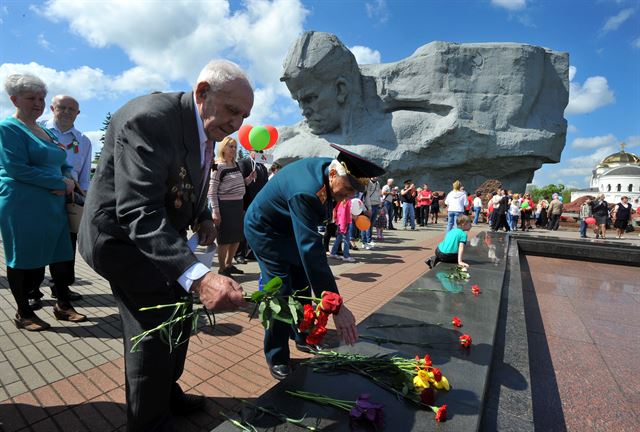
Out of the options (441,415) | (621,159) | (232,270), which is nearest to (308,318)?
(441,415)

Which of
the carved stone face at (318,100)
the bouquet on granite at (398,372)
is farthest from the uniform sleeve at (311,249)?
the carved stone face at (318,100)

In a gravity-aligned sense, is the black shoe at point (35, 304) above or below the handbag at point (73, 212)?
below

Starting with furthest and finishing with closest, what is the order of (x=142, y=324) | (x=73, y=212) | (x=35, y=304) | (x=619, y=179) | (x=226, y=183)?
(x=619, y=179) → (x=226, y=183) → (x=35, y=304) → (x=73, y=212) → (x=142, y=324)

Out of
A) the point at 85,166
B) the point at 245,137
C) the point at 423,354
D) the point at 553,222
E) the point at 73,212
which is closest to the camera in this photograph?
the point at 423,354

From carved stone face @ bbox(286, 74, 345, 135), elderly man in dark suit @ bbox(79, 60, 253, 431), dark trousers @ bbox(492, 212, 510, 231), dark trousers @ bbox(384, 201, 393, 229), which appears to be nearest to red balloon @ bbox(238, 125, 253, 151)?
dark trousers @ bbox(384, 201, 393, 229)

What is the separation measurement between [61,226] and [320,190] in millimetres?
2478

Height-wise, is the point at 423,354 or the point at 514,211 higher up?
the point at 514,211

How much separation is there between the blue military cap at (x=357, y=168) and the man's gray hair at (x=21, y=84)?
242 centimetres

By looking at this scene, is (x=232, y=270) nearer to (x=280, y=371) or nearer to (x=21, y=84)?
(x=280, y=371)

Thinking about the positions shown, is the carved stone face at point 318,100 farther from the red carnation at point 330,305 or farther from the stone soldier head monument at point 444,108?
the red carnation at point 330,305

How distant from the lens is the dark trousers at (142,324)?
1446 millimetres

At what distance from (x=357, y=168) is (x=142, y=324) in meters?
1.35

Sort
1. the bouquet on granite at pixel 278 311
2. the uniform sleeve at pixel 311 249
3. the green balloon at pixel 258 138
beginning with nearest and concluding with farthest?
the bouquet on granite at pixel 278 311 < the uniform sleeve at pixel 311 249 < the green balloon at pixel 258 138

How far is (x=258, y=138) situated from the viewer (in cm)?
715
